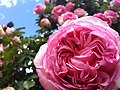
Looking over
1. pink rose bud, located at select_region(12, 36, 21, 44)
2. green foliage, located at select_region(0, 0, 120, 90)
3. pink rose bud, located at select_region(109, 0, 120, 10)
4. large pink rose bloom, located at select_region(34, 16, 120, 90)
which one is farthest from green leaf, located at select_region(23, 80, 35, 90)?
pink rose bud, located at select_region(109, 0, 120, 10)

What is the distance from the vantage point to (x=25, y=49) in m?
1.11

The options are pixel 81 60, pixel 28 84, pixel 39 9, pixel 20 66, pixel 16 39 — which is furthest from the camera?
pixel 39 9

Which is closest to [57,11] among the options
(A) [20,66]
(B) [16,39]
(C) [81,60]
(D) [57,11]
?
(D) [57,11]

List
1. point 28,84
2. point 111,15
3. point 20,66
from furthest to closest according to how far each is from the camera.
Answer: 1. point 111,15
2. point 20,66
3. point 28,84

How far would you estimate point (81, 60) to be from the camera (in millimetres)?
699

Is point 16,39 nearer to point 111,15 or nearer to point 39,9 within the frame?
point 111,15

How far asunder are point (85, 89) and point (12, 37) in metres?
0.63

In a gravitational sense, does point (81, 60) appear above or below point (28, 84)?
above

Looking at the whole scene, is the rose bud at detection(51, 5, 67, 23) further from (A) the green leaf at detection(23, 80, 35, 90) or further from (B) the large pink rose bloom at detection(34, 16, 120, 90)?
(B) the large pink rose bloom at detection(34, 16, 120, 90)

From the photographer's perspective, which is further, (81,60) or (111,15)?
(111,15)

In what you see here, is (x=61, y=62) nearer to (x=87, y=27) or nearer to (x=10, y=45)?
(x=87, y=27)

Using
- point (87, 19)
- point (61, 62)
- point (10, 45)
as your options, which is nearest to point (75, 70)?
point (61, 62)

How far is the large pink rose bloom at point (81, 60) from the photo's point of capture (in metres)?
0.70

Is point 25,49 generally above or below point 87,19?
below
